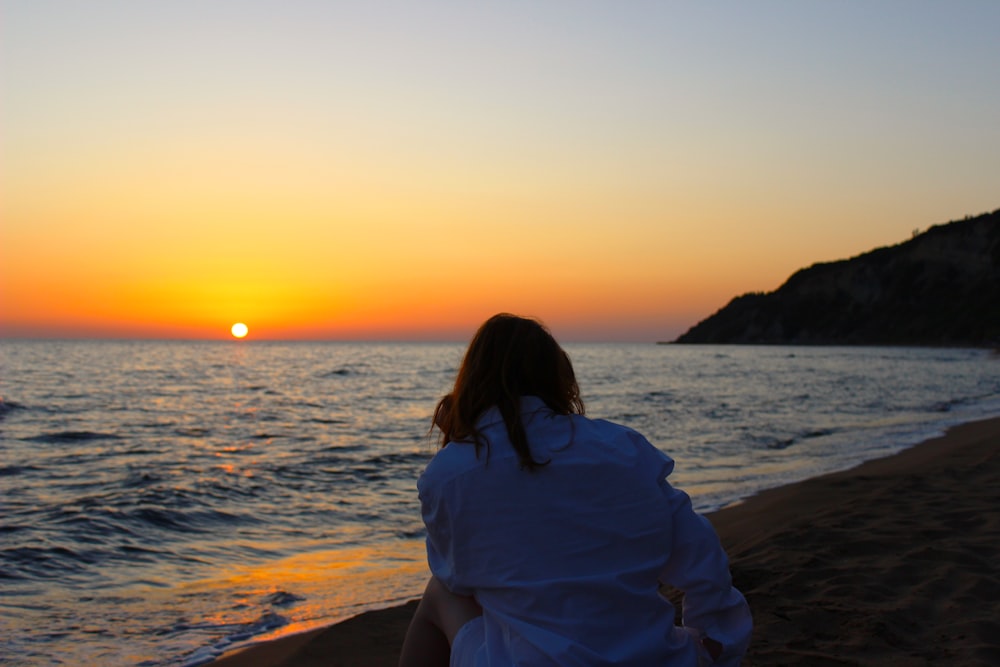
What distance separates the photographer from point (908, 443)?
12.8 meters

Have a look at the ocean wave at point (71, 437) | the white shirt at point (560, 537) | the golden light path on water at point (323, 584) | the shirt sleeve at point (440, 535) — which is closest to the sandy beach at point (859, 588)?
the golden light path on water at point (323, 584)

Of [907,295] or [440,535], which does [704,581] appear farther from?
[907,295]

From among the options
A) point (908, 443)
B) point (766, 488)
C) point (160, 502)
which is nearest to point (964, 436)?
point (908, 443)

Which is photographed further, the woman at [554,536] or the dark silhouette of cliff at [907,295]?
the dark silhouette of cliff at [907,295]

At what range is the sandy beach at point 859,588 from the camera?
3486mm

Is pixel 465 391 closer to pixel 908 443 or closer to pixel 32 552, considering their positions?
pixel 32 552

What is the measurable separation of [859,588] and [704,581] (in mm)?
2668

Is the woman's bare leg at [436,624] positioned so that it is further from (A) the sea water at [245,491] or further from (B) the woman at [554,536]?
(A) the sea water at [245,491]

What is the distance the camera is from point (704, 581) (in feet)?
6.44

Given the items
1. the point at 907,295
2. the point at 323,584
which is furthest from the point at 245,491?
the point at 907,295

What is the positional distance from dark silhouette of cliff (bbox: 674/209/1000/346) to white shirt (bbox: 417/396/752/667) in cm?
7839

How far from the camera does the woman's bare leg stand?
201 centimetres

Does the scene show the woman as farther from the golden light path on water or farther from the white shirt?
the golden light path on water

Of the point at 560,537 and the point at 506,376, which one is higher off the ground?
the point at 506,376
